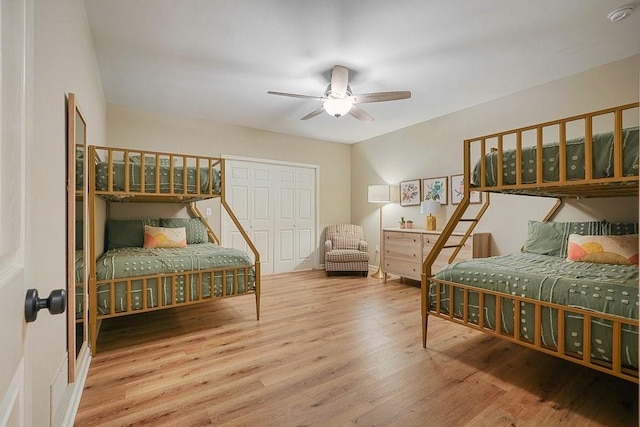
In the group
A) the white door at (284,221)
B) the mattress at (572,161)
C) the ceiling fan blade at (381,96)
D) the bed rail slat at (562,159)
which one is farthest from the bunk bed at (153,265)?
the bed rail slat at (562,159)

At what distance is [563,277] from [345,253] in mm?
3328

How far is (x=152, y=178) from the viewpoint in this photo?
2.64 meters

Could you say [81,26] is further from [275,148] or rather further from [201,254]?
[275,148]

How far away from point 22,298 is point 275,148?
480 cm

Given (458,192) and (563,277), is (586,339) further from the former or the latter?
(458,192)

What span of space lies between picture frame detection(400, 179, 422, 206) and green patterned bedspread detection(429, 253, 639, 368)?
7.55 feet

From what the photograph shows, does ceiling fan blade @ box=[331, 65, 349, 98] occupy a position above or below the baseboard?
above

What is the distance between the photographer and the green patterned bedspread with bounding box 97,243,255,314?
237 centimetres

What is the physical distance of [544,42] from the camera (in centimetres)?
252

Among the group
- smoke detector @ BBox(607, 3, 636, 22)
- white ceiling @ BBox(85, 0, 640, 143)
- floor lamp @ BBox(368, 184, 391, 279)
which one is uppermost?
white ceiling @ BBox(85, 0, 640, 143)

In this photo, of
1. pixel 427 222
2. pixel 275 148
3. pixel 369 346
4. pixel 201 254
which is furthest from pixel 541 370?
pixel 275 148

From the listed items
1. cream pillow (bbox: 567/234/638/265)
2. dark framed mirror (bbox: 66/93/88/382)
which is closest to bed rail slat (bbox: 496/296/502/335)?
cream pillow (bbox: 567/234/638/265)

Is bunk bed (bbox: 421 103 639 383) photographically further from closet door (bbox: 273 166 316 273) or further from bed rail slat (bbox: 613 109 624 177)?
closet door (bbox: 273 166 316 273)

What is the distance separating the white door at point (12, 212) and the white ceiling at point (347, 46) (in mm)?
1896
